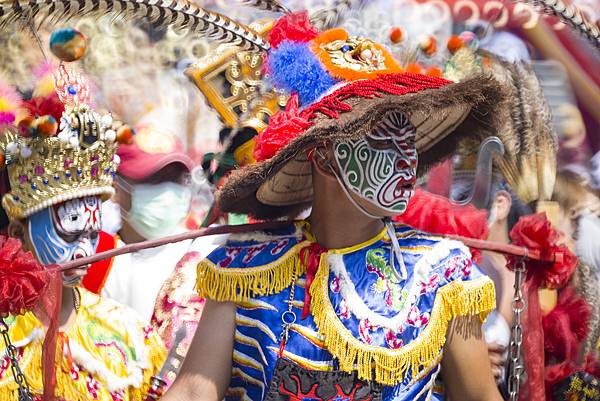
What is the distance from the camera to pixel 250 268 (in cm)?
277

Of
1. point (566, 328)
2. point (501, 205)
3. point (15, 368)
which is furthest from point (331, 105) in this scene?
point (501, 205)

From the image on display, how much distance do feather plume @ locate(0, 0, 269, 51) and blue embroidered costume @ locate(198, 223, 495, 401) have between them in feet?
2.71

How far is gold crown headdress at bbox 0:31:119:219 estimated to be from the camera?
3150mm

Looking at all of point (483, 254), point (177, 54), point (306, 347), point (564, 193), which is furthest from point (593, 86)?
point (306, 347)

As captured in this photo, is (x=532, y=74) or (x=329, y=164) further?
(x=532, y=74)

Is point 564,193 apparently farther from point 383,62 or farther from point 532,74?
point 383,62

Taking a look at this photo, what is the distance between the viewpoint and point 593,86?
215 inches

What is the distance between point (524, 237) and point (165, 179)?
2.66m

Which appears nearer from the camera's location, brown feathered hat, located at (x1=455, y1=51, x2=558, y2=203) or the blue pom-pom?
the blue pom-pom

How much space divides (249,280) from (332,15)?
1868 mm

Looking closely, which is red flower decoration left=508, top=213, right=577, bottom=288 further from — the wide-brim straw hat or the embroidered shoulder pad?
the embroidered shoulder pad

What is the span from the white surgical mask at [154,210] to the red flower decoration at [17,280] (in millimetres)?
2449

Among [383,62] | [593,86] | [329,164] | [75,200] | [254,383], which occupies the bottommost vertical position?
[593,86]

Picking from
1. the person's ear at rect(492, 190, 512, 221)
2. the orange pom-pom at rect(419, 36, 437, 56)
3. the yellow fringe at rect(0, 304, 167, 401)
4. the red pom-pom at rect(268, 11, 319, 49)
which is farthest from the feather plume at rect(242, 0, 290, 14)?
the person's ear at rect(492, 190, 512, 221)
